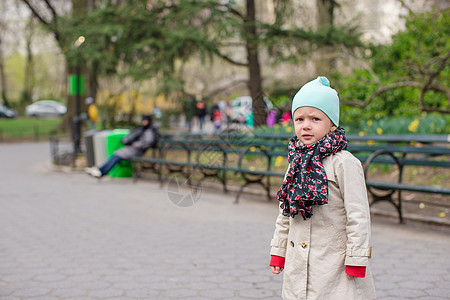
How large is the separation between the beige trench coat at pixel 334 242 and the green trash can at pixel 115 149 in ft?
31.2

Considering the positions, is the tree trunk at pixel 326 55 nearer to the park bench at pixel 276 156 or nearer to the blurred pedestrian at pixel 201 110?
the park bench at pixel 276 156

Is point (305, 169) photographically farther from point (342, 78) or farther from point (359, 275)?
point (342, 78)

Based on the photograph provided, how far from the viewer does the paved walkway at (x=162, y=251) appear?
4.30 m

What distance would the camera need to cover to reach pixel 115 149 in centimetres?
1237

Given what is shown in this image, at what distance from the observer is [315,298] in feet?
8.20

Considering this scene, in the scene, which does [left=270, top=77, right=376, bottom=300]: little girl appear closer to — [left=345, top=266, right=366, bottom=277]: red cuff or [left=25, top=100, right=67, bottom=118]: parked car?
[left=345, top=266, right=366, bottom=277]: red cuff

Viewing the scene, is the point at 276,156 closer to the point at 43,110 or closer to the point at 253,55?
the point at 253,55

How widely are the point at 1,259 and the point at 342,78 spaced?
9656mm

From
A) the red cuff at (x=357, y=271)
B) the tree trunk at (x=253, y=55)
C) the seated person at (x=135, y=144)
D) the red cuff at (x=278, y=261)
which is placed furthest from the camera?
the seated person at (x=135, y=144)

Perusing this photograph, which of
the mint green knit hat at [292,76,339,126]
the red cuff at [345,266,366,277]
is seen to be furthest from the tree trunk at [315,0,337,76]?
the red cuff at [345,266,366,277]

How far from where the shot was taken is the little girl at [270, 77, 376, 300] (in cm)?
248

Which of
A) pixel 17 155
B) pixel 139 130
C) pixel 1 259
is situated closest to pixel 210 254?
pixel 1 259

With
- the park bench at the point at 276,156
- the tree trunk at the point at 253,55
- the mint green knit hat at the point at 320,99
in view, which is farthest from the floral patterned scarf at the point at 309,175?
the tree trunk at the point at 253,55

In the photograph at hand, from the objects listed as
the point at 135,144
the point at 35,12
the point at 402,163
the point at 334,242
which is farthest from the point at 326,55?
the point at 35,12
